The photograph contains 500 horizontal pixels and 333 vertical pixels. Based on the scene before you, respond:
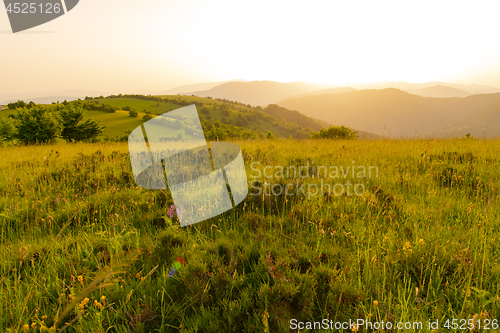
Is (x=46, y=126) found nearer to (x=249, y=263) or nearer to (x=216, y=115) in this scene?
(x=249, y=263)

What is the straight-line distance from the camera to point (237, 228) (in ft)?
8.82

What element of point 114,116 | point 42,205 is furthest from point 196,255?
point 114,116

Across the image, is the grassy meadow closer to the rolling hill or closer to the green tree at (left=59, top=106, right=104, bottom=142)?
the green tree at (left=59, top=106, right=104, bottom=142)

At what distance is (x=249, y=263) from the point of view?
80.4 inches

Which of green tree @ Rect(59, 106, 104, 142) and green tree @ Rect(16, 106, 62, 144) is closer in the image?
green tree @ Rect(16, 106, 62, 144)

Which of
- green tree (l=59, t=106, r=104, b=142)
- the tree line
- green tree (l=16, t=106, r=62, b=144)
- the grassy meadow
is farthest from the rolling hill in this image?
the grassy meadow

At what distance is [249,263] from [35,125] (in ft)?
86.9

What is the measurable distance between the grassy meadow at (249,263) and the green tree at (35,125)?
22.1 m

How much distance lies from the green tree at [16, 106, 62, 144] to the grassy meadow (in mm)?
22116

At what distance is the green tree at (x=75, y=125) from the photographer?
23.5 meters

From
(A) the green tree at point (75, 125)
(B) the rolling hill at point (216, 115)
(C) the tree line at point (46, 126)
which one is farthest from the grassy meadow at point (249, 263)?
(B) the rolling hill at point (216, 115)

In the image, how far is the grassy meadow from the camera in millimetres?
1543

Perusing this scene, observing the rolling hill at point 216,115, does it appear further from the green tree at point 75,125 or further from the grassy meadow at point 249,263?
the grassy meadow at point 249,263

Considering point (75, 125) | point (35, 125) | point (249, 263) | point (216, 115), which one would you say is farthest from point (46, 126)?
point (216, 115)
